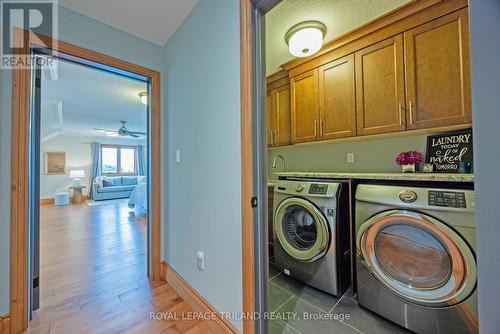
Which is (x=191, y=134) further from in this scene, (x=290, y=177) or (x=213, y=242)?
(x=290, y=177)

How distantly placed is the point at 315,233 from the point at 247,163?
1058 millimetres

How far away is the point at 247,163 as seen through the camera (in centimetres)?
105

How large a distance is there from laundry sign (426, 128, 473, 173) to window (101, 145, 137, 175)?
947cm

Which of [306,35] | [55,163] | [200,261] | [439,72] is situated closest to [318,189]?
[200,261]

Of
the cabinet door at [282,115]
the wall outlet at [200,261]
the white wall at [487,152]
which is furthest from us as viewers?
the cabinet door at [282,115]

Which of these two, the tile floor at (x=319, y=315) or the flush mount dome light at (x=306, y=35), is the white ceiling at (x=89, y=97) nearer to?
the flush mount dome light at (x=306, y=35)

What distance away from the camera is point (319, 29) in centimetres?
173

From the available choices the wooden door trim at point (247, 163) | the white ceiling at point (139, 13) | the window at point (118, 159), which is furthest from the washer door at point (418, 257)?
the window at point (118, 159)

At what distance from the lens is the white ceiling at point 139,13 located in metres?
1.42

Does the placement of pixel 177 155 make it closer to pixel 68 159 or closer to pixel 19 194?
pixel 19 194

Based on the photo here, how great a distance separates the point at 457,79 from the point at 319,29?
1.10 meters

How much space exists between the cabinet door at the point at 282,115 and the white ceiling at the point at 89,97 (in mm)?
1676

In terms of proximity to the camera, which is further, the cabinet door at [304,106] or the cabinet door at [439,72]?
the cabinet door at [304,106]

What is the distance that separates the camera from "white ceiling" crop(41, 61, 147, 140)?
2.62 metres
